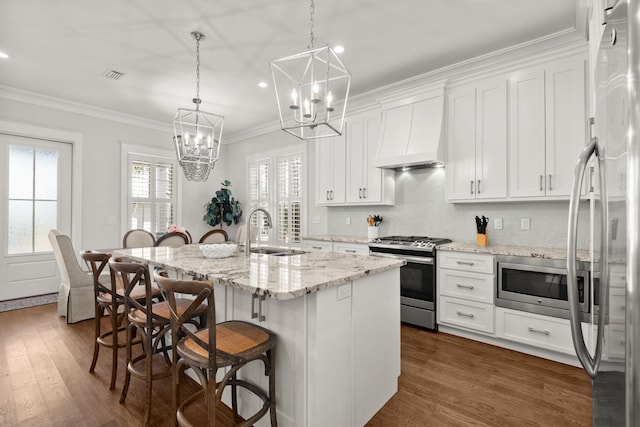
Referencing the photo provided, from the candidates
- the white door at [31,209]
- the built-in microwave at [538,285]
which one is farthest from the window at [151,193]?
the built-in microwave at [538,285]

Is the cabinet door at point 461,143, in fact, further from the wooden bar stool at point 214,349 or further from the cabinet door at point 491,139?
the wooden bar stool at point 214,349

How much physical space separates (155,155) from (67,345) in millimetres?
3620

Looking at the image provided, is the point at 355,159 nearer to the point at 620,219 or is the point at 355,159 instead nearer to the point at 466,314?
the point at 466,314

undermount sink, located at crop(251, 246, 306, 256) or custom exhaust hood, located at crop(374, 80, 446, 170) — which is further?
custom exhaust hood, located at crop(374, 80, 446, 170)

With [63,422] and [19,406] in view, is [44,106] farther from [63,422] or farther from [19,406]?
[63,422]

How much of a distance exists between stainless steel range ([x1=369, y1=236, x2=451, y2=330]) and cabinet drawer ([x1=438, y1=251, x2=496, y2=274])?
0.36 ft

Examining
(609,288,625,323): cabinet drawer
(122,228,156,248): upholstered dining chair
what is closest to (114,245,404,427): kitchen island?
(609,288,625,323): cabinet drawer

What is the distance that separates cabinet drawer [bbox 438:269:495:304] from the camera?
3.03 metres

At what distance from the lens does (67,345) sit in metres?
3.03

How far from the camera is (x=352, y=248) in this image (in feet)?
13.3

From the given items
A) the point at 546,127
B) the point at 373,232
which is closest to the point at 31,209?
the point at 373,232

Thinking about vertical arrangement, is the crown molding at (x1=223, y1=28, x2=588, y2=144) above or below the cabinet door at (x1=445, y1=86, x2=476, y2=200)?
above

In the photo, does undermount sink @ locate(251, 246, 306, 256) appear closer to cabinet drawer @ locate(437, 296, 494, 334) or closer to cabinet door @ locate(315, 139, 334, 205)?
cabinet drawer @ locate(437, 296, 494, 334)

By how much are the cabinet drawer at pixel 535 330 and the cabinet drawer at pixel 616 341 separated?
8.00 ft
